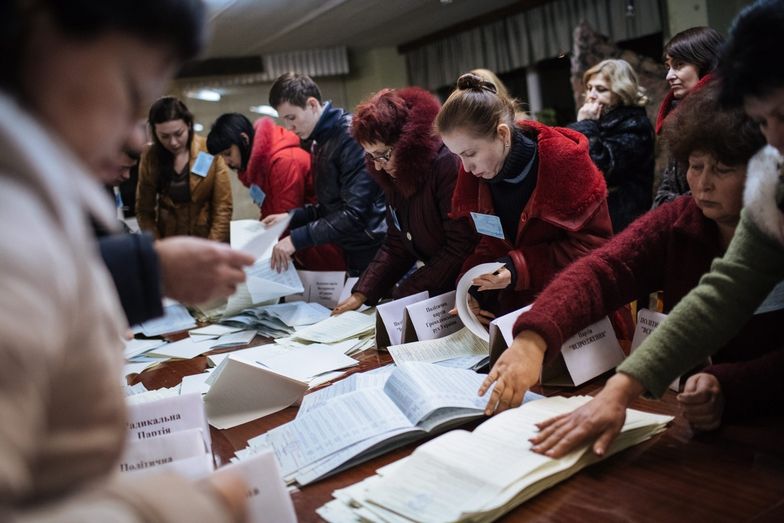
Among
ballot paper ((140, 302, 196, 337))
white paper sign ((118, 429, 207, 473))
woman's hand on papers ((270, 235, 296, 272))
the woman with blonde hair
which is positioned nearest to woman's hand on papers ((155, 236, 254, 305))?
white paper sign ((118, 429, 207, 473))

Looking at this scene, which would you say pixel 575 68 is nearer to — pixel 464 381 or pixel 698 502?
pixel 464 381

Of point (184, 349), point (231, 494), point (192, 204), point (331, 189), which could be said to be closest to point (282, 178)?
point (331, 189)

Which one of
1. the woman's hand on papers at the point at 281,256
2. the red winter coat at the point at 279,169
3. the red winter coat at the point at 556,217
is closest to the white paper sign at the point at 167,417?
the red winter coat at the point at 556,217

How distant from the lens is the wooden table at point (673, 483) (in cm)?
83

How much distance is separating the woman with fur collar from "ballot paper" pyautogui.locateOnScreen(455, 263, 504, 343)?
605mm

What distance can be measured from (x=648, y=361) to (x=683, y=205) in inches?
17.1

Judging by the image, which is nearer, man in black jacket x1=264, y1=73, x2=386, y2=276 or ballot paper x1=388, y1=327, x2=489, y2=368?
ballot paper x1=388, y1=327, x2=489, y2=368

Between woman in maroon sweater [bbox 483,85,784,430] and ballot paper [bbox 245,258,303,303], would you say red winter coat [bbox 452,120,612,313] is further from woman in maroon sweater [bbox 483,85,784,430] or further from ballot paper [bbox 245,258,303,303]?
ballot paper [bbox 245,258,303,303]

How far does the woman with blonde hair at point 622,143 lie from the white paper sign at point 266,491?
2451 millimetres

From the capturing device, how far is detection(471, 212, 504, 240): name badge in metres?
1.84

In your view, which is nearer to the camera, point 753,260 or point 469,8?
point 753,260

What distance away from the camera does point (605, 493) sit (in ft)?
2.94

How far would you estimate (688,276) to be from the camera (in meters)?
1.34

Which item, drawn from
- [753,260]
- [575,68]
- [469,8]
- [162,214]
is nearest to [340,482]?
[753,260]
